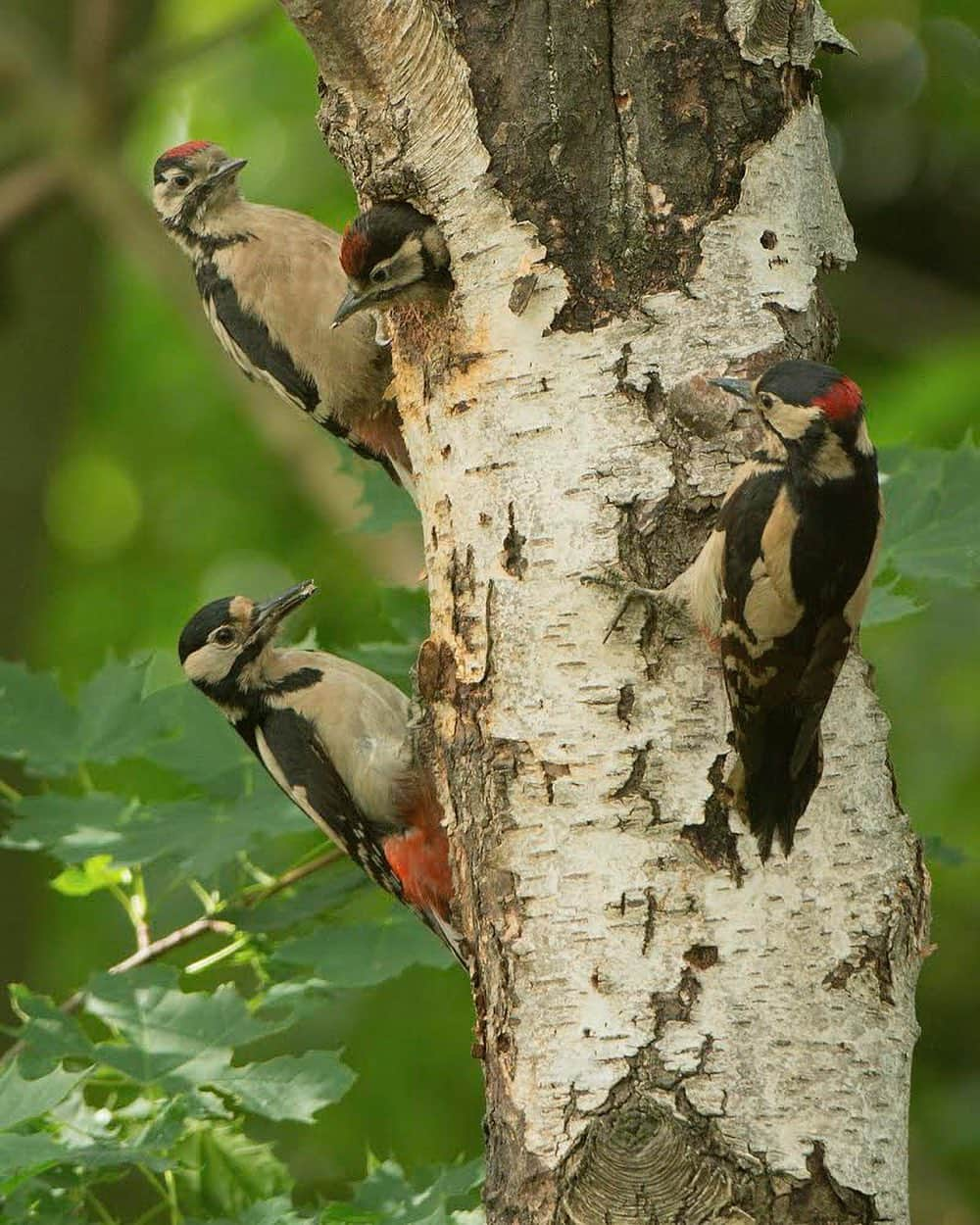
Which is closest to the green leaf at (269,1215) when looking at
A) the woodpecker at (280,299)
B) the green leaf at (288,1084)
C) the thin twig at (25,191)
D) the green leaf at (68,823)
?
the green leaf at (288,1084)

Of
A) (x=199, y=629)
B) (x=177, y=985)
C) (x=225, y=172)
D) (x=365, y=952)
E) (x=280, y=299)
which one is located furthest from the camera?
(x=225, y=172)

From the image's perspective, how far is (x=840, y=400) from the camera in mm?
2750

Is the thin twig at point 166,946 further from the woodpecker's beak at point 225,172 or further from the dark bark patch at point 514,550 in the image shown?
the woodpecker's beak at point 225,172

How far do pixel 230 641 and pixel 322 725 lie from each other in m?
0.31

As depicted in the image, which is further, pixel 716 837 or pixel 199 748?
pixel 199 748

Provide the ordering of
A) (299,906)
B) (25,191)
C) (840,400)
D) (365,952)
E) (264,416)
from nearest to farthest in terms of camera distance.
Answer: (840,400) < (365,952) < (299,906) < (264,416) < (25,191)

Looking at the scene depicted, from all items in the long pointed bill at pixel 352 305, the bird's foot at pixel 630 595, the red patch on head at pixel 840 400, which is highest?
the long pointed bill at pixel 352 305

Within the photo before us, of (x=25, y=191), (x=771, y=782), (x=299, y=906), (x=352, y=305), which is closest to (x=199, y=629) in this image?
(x=299, y=906)

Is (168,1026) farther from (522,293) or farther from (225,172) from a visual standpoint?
(225,172)

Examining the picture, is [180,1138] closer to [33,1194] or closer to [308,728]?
[33,1194]

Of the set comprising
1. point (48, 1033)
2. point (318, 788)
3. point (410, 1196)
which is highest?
point (48, 1033)

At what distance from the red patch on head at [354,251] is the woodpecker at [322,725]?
3.49 feet

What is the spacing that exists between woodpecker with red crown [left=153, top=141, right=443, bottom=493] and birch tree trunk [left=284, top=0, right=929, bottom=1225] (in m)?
1.13

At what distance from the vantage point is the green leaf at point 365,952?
3146 millimetres
